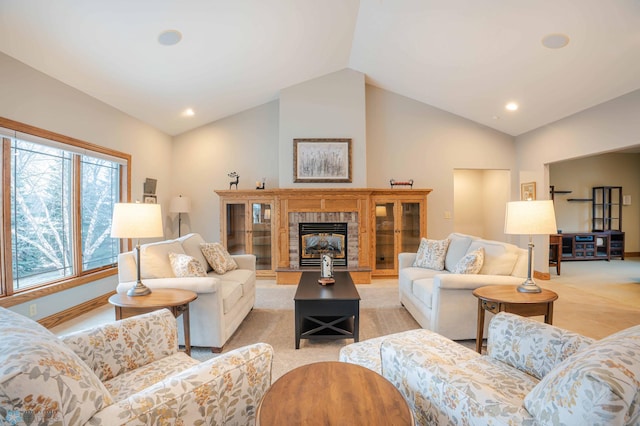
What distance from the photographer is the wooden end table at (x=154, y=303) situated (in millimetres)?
2158

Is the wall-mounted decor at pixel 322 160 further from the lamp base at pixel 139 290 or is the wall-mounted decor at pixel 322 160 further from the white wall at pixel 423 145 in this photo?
the lamp base at pixel 139 290

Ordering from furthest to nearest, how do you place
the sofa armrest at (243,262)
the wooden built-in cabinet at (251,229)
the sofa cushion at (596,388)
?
the wooden built-in cabinet at (251,229), the sofa armrest at (243,262), the sofa cushion at (596,388)

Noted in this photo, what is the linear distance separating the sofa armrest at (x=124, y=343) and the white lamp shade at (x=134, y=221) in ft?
2.87

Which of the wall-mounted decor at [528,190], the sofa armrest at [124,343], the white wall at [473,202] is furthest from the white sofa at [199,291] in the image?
the white wall at [473,202]

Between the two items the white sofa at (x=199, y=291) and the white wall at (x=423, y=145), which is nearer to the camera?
the white sofa at (x=199, y=291)

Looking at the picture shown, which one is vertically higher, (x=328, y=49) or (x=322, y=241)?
(x=328, y=49)

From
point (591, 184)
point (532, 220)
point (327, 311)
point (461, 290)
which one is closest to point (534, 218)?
point (532, 220)

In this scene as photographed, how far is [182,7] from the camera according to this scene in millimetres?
2807

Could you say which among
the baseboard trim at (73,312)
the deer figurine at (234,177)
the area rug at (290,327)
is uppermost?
the deer figurine at (234,177)

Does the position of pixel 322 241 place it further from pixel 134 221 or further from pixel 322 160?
pixel 134 221

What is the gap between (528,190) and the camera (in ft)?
17.9

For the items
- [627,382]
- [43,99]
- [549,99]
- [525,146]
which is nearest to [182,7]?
[43,99]

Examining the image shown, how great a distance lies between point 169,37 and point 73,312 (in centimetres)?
320

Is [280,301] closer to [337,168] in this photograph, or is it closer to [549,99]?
[337,168]
